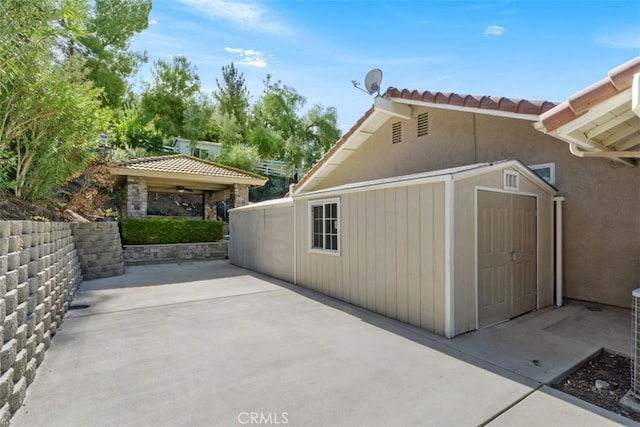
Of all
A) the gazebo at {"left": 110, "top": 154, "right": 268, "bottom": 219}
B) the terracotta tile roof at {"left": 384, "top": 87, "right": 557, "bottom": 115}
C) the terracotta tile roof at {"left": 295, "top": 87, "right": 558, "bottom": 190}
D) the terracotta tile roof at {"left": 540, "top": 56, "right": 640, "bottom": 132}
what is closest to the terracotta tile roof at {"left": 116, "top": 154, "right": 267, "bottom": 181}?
the gazebo at {"left": 110, "top": 154, "right": 268, "bottom": 219}

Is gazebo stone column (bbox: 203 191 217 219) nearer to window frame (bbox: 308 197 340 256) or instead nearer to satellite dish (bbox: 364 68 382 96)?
window frame (bbox: 308 197 340 256)

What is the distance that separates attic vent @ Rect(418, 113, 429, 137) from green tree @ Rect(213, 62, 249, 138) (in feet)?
76.1

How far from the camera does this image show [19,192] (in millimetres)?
6695

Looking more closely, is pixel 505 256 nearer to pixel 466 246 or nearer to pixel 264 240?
pixel 466 246

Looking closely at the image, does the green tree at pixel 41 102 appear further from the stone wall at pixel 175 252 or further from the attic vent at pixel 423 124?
the attic vent at pixel 423 124

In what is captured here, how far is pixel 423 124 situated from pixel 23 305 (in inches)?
307

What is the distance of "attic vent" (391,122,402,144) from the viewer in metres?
8.39

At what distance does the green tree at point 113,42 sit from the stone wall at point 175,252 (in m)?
12.0

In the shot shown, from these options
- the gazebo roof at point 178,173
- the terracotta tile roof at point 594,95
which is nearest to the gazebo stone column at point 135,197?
the gazebo roof at point 178,173

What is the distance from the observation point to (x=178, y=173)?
41.8ft

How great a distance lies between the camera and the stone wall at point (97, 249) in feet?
27.5

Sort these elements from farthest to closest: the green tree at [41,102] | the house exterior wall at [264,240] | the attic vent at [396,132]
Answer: the attic vent at [396,132] < the house exterior wall at [264,240] < the green tree at [41,102]

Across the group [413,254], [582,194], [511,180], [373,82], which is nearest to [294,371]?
[413,254]

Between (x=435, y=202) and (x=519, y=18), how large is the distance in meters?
5.85
